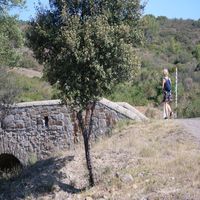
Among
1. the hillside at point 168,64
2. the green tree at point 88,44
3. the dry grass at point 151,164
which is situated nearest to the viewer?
the dry grass at point 151,164

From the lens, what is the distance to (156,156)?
12.7m

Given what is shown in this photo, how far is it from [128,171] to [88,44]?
3.12 meters

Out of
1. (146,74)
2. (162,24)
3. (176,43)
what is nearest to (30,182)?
(146,74)

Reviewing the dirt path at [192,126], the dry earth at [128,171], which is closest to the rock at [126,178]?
the dry earth at [128,171]

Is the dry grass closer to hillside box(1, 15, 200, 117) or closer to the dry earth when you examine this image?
the dry earth

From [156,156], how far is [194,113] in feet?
24.7

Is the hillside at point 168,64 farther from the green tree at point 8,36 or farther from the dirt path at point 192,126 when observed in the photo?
the green tree at point 8,36

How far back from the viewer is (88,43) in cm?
1074

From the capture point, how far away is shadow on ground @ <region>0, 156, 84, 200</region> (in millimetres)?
12562

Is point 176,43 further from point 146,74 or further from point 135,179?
point 135,179

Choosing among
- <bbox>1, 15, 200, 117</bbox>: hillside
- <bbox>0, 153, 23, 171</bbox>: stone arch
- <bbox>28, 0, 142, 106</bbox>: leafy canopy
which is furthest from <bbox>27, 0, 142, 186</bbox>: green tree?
<bbox>0, 153, 23, 171</bbox>: stone arch

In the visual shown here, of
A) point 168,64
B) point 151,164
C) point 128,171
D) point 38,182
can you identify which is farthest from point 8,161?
point 168,64

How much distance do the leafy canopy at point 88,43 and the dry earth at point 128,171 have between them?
198 cm

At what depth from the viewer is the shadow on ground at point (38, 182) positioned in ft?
41.2
